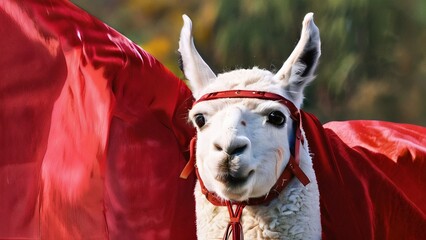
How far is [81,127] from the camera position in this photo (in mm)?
3053

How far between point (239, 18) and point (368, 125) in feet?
16.3

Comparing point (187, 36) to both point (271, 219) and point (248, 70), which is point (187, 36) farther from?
point (271, 219)

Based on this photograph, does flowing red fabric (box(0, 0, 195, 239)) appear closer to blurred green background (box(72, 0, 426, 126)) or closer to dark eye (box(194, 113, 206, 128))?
dark eye (box(194, 113, 206, 128))

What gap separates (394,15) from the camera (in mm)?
8047

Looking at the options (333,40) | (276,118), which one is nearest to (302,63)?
(276,118)

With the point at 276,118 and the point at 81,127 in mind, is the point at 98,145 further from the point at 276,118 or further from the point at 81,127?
the point at 276,118

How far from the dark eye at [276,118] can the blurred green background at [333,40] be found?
517cm

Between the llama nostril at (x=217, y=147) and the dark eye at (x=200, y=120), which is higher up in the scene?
the llama nostril at (x=217, y=147)

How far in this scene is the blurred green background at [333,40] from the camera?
780cm

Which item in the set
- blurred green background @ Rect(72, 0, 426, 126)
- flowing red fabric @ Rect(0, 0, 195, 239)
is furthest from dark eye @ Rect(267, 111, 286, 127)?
blurred green background @ Rect(72, 0, 426, 126)

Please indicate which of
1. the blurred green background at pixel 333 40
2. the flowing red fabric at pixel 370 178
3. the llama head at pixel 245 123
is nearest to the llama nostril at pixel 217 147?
the llama head at pixel 245 123

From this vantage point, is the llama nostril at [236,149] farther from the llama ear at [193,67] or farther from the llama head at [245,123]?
the llama ear at [193,67]

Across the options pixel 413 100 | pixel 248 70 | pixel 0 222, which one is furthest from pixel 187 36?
pixel 413 100

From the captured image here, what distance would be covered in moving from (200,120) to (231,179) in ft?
0.94
